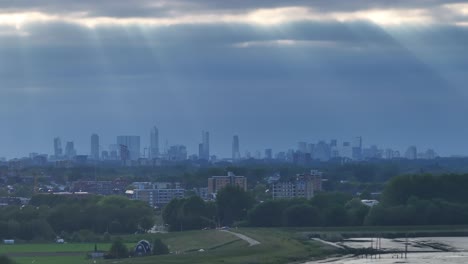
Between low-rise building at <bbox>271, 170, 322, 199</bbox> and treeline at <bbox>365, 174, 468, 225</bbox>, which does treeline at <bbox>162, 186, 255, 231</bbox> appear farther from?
Result: low-rise building at <bbox>271, 170, 322, 199</bbox>

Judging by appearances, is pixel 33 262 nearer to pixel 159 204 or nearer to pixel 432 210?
pixel 432 210

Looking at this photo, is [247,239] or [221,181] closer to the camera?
[247,239]

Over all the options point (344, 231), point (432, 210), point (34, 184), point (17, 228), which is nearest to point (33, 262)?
point (17, 228)

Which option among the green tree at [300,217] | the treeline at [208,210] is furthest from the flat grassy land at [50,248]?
the green tree at [300,217]

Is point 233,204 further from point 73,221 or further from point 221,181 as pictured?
point 221,181

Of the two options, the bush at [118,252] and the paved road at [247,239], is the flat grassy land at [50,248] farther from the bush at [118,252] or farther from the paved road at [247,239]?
the paved road at [247,239]

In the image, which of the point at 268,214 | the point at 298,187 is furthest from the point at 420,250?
the point at 298,187
